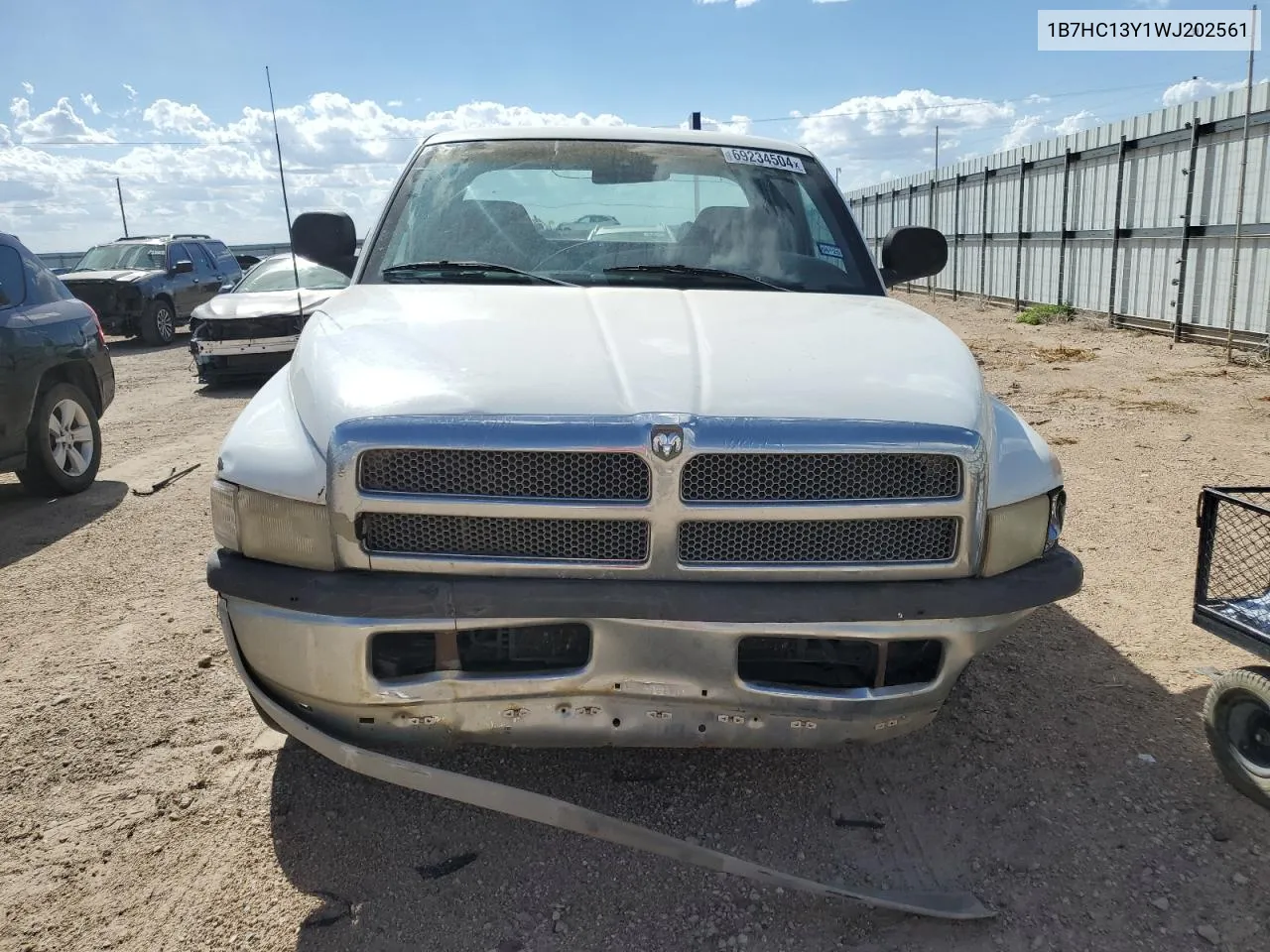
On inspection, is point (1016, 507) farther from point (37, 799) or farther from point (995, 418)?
point (37, 799)

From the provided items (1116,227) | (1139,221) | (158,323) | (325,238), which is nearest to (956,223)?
(1116,227)

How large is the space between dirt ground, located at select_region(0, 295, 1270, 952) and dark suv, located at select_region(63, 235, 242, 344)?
13625 mm

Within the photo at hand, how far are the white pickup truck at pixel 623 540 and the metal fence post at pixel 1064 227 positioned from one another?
16.5 m

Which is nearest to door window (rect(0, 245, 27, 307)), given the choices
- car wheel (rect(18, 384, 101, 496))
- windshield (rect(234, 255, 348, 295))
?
car wheel (rect(18, 384, 101, 496))

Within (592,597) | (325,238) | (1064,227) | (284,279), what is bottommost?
(592,597)

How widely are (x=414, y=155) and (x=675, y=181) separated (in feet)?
3.41

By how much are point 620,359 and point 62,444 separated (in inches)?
222

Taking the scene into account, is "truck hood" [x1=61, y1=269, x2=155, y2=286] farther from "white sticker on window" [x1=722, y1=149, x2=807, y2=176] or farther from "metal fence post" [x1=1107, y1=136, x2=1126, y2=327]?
"metal fence post" [x1=1107, y1=136, x2=1126, y2=327]

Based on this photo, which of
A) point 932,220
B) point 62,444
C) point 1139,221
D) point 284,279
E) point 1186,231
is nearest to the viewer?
point 62,444

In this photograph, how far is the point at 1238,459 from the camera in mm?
6883

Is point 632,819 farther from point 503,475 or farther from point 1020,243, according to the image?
point 1020,243

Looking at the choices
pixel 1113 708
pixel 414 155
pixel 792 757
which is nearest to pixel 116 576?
pixel 414 155

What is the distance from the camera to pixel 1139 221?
14.5 meters

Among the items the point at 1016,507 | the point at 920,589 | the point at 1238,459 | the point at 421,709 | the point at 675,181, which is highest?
the point at 675,181
